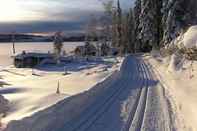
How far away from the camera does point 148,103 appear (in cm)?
2011

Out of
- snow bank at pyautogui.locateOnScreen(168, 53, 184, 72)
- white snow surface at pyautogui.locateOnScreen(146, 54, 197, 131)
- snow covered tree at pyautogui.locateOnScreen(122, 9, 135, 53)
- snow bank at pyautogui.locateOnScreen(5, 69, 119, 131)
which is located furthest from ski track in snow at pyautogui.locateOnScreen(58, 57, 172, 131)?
snow covered tree at pyautogui.locateOnScreen(122, 9, 135, 53)

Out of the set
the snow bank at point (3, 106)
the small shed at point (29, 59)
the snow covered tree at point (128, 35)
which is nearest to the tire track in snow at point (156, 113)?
the snow bank at point (3, 106)

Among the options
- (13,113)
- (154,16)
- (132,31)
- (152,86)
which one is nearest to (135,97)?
(152,86)

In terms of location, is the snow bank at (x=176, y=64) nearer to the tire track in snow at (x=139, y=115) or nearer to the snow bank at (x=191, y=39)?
the snow bank at (x=191, y=39)

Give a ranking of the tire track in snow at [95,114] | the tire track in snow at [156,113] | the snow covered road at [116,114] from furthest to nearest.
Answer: the tire track in snow at [156,113] → the tire track in snow at [95,114] → the snow covered road at [116,114]

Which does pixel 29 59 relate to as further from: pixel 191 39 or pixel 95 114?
pixel 95 114

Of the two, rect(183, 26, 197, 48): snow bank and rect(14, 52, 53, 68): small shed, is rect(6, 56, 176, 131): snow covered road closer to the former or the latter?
rect(183, 26, 197, 48): snow bank

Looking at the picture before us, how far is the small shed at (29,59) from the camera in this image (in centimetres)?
8975

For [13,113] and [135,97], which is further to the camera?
[135,97]

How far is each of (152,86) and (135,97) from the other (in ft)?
17.5

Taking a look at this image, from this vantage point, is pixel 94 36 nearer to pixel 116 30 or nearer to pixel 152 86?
pixel 116 30

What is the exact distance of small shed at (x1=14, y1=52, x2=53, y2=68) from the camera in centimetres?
8975

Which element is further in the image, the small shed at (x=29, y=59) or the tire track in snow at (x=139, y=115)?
the small shed at (x=29, y=59)

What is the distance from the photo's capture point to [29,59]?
91.2 metres
